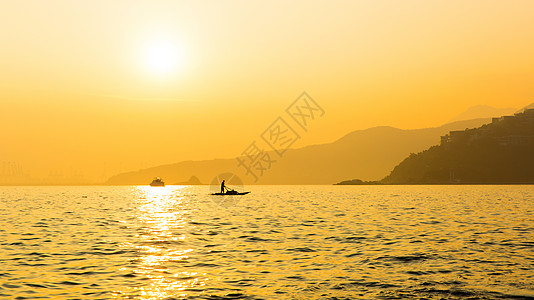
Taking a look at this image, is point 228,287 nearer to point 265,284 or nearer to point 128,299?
point 265,284

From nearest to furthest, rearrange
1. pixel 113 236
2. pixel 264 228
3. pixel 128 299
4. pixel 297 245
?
1. pixel 128 299
2. pixel 297 245
3. pixel 113 236
4. pixel 264 228

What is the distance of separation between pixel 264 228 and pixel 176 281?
99.5ft

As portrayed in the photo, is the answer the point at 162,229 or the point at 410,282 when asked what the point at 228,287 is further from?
the point at 162,229

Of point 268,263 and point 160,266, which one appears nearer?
point 160,266

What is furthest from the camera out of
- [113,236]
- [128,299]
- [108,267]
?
[113,236]

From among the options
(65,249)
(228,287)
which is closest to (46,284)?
(228,287)

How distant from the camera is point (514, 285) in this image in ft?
87.9

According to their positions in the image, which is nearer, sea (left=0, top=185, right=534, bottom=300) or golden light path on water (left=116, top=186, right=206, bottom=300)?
golden light path on water (left=116, top=186, right=206, bottom=300)

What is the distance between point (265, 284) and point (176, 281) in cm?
469

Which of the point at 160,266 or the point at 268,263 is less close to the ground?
the point at 160,266

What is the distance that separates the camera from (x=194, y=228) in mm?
58594

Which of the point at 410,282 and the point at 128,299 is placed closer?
the point at 128,299

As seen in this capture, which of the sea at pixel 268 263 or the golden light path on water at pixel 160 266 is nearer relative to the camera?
the golden light path on water at pixel 160 266

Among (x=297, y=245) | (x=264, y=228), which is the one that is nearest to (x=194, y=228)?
(x=264, y=228)
